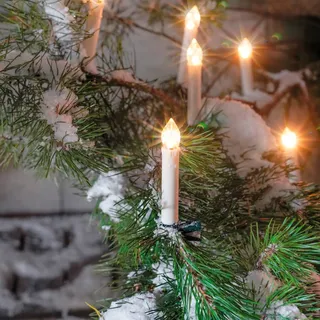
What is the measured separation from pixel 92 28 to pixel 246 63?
0.76 ft

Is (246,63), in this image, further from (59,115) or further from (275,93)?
(59,115)

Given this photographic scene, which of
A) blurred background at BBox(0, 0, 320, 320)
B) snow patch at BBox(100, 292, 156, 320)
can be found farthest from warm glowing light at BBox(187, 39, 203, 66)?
snow patch at BBox(100, 292, 156, 320)

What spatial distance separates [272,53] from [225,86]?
4.3 inches

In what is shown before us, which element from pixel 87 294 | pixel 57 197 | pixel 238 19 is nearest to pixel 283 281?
pixel 87 294

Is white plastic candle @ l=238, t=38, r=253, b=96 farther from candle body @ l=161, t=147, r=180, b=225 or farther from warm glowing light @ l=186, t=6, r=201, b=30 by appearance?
candle body @ l=161, t=147, r=180, b=225

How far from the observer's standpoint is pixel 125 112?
0.52 metres

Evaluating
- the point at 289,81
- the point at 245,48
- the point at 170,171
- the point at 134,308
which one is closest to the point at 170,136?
the point at 170,171

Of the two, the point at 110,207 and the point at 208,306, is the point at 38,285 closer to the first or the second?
the point at 110,207

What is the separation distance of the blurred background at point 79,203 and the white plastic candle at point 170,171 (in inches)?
9.1

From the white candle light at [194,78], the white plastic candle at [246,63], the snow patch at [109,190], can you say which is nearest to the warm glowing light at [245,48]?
the white plastic candle at [246,63]

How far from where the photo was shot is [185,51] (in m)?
0.53

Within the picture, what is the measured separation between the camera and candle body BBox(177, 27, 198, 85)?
1.63ft

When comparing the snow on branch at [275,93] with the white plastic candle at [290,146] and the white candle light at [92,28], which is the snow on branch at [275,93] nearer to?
the white plastic candle at [290,146]

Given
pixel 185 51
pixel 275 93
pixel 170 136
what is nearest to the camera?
pixel 170 136
